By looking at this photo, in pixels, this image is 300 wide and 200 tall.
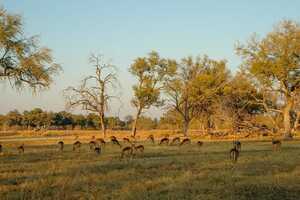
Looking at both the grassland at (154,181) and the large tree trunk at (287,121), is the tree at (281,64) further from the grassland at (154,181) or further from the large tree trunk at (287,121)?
the grassland at (154,181)

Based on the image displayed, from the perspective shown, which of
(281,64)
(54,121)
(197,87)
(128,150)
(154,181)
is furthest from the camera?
(54,121)

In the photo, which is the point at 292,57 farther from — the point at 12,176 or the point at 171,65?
the point at 12,176

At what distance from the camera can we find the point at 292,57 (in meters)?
46.2

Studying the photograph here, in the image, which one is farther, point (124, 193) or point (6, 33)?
point (6, 33)

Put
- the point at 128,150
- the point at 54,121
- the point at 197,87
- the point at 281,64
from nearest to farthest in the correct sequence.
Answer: the point at 128,150
the point at 281,64
the point at 197,87
the point at 54,121

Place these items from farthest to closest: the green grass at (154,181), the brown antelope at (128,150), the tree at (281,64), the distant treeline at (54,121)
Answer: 1. the distant treeline at (54,121)
2. the tree at (281,64)
3. the brown antelope at (128,150)
4. the green grass at (154,181)

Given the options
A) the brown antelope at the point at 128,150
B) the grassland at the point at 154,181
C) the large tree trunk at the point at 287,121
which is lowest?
the grassland at the point at 154,181

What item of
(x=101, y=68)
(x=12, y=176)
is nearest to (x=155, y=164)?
(x=12, y=176)

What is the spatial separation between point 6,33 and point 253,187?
74.6ft

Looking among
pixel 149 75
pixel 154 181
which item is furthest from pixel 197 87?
pixel 154 181

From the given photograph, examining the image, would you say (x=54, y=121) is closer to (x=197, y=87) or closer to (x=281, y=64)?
(x=197, y=87)

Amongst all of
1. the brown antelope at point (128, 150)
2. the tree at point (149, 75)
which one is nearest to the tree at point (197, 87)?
the tree at point (149, 75)

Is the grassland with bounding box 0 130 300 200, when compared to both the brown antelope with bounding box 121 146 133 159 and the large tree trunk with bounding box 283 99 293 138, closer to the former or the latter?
the brown antelope with bounding box 121 146 133 159

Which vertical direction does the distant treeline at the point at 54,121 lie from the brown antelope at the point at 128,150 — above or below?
above
